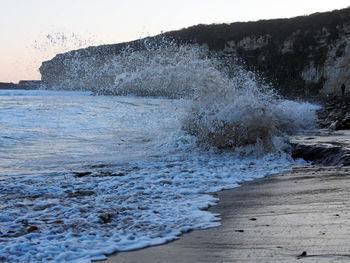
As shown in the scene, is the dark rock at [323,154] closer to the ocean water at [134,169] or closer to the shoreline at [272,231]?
the ocean water at [134,169]

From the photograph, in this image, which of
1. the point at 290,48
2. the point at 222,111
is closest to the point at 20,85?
the point at 290,48

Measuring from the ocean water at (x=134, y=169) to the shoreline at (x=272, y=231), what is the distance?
20cm

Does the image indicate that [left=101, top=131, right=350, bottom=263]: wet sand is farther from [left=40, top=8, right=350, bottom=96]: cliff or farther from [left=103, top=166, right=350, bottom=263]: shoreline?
[left=40, top=8, right=350, bottom=96]: cliff

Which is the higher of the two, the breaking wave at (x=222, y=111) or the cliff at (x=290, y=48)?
the cliff at (x=290, y=48)

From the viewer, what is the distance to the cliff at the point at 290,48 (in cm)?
3647

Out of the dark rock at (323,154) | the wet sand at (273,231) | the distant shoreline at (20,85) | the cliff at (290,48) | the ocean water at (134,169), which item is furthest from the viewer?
the distant shoreline at (20,85)

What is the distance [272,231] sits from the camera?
295cm

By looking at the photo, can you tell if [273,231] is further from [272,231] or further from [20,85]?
[20,85]

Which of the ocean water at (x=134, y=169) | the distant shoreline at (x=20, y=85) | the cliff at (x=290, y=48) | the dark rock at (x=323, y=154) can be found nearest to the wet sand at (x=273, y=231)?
the ocean water at (x=134, y=169)

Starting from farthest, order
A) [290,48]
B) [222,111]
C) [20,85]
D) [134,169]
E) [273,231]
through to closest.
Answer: [20,85]
[290,48]
[222,111]
[134,169]
[273,231]

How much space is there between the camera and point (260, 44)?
47.7m

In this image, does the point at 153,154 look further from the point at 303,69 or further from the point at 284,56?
the point at 284,56

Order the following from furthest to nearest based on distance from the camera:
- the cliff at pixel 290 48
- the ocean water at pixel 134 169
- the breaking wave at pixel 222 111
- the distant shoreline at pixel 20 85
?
the distant shoreline at pixel 20 85
the cliff at pixel 290 48
the breaking wave at pixel 222 111
the ocean water at pixel 134 169

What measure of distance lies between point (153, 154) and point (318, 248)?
5.51m
